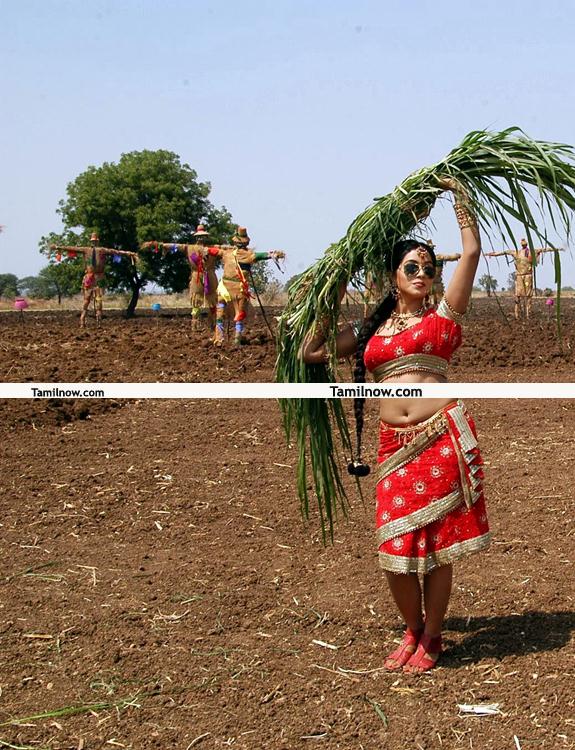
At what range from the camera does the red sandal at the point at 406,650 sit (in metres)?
3.86

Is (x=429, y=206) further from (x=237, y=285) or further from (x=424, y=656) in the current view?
(x=237, y=285)

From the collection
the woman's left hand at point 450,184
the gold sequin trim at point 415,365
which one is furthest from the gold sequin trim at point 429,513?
the woman's left hand at point 450,184

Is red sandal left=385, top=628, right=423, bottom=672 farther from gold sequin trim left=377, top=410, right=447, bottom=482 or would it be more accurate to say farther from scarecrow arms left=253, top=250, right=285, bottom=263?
scarecrow arms left=253, top=250, right=285, bottom=263

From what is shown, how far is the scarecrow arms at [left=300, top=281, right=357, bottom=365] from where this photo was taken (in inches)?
157

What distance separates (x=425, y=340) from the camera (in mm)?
3711

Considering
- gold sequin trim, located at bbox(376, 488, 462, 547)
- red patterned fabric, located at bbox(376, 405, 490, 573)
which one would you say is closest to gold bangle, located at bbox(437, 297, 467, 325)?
red patterned fabric, located at bbox(376, 405, 490, 573)

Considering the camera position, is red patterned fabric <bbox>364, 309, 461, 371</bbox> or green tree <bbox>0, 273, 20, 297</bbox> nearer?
red patterned fabric <bbox>364, 309, 461, 371</bbox>

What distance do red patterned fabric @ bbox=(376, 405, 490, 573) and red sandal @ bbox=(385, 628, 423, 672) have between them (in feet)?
1.18

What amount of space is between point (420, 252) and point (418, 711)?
5.43ft

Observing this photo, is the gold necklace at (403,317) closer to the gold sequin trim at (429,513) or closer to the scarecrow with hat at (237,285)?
the gold sequin trim at (429,513)

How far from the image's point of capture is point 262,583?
4.91 meters

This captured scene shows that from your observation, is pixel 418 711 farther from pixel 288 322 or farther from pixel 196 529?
pixel 196 529

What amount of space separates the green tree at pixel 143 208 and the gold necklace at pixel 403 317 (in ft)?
104

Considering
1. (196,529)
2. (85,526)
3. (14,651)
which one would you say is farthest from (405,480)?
(85,526)
